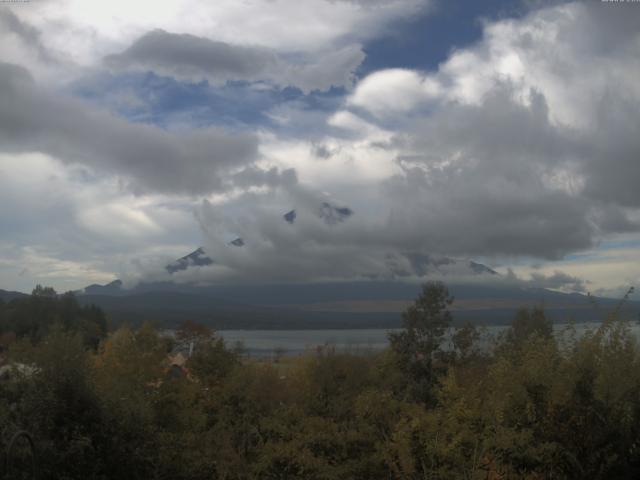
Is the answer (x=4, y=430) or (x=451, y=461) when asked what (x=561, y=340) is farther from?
(x=4, y=430)

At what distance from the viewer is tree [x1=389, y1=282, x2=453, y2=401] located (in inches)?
1247

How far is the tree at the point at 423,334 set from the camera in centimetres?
3167

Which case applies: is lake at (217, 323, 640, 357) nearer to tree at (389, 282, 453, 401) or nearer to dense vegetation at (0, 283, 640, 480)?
dense vegetation at (0, 283, 640, 480)

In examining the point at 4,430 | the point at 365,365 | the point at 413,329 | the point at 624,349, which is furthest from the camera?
the point at 413,329

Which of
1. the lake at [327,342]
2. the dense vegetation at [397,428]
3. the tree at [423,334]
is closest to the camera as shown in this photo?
the dense vegetation at [397,428]

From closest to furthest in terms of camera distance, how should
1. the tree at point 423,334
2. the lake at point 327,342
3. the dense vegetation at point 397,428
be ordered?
the dense vegetation at point 397,428 < the lake at point 327,342 < the tree at point 423,334

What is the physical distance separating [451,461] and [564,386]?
2.28 metres

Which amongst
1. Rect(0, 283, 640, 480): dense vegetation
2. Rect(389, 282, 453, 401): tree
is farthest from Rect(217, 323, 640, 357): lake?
Rect(389, 282, 453, 401): tree

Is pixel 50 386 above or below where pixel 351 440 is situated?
above

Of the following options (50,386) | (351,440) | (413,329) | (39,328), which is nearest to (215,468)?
(351,440)

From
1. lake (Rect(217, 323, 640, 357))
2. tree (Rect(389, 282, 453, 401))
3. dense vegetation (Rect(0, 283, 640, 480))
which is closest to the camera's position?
dense vegetation (Rect(0, 283, 640, 480))

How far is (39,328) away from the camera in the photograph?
69.2 m

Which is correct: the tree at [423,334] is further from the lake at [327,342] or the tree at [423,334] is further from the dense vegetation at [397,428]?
the dense vegetation at [397,428]

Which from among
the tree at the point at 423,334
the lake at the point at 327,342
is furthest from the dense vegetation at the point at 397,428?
the tree at the point at 423,334
